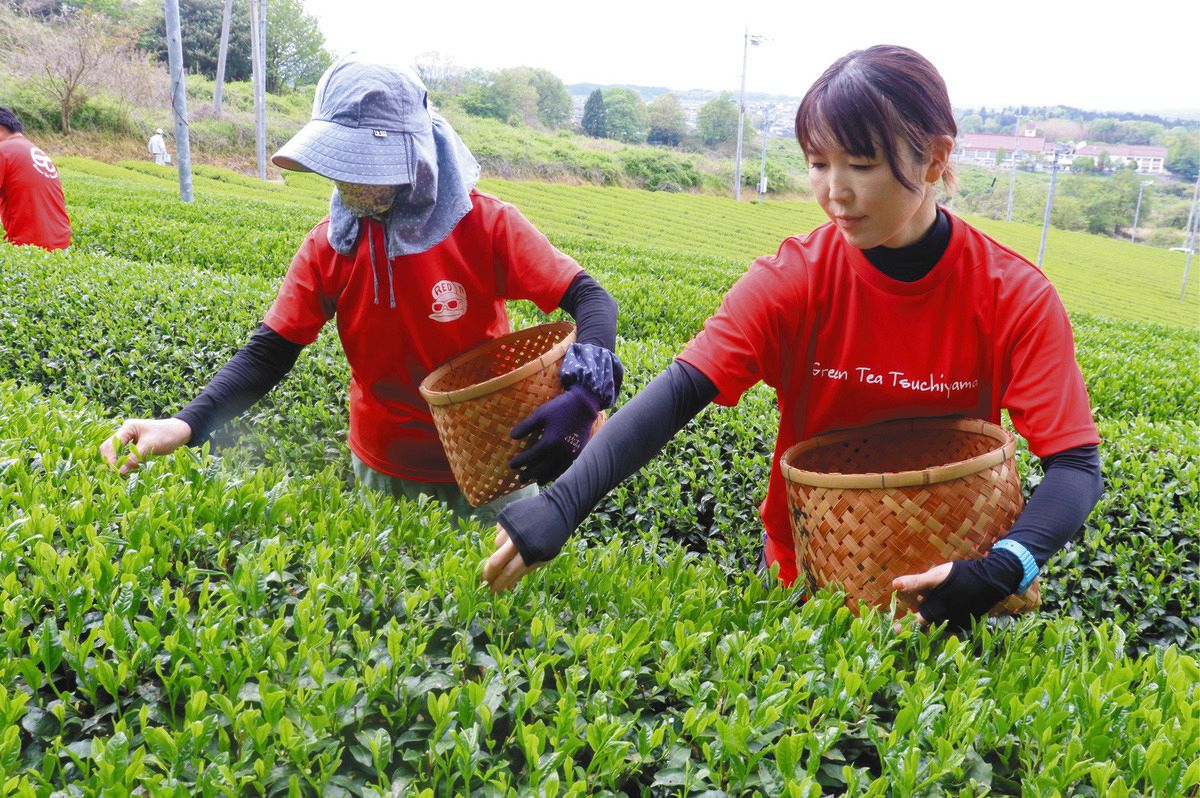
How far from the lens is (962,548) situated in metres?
1.70

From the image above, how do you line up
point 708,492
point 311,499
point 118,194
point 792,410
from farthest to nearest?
1. point 118,194
2. point 708,492
3. point 311,499
4. point 792,410

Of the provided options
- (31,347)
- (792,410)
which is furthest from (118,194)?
(792,410)

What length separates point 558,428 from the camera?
2.20 meters

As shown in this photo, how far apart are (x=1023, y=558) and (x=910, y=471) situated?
0.28 metres

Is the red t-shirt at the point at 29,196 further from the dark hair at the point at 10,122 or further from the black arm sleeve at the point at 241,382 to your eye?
the black arm sleeve at the point at 241,382

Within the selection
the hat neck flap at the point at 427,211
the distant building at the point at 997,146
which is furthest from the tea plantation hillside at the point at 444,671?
the distant building at the point at 997,146

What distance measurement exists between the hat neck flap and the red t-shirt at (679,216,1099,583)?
3.08 feet

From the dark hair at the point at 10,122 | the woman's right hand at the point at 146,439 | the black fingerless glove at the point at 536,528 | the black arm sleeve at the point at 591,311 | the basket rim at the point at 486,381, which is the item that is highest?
the dark hair at the point at 10,122

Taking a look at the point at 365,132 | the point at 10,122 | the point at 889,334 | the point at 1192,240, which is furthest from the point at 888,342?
the point at 1192,240

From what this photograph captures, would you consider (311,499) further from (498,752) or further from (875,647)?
(875,647)

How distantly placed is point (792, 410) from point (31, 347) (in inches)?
188

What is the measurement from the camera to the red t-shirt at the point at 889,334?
5.81 ft

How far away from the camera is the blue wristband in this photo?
1.60m

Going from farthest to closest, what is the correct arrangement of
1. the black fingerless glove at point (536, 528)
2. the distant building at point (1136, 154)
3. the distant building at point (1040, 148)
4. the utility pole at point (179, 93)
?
the distant building at point (1136, 154) < the distant building at point (1040, 148) < the utility pole at point (179, 93) < the black fingerless glove at point (536, 528)
